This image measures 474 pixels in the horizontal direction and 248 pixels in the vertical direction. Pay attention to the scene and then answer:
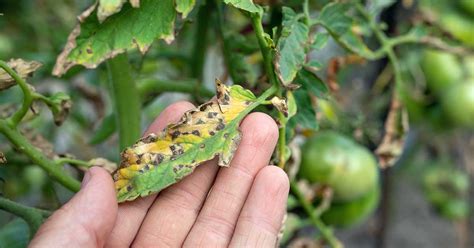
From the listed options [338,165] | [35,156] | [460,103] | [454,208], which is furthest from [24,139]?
[454,208]

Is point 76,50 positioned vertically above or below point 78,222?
above

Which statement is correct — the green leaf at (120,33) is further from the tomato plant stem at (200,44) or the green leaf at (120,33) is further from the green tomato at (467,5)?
the green tomato at (467,5)

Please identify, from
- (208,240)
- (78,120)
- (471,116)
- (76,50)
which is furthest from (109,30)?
(471,116)

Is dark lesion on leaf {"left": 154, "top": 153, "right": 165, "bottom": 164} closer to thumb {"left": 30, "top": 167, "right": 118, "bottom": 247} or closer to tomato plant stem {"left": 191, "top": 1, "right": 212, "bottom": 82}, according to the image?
thumb {"left": 30, "top": 167, "right": 118, "bottom": 247}

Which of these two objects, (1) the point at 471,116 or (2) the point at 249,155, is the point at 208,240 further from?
(1) the point at 471,116

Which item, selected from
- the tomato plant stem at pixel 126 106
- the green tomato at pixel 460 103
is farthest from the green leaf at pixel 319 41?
the green tomato at pixel 460 103
